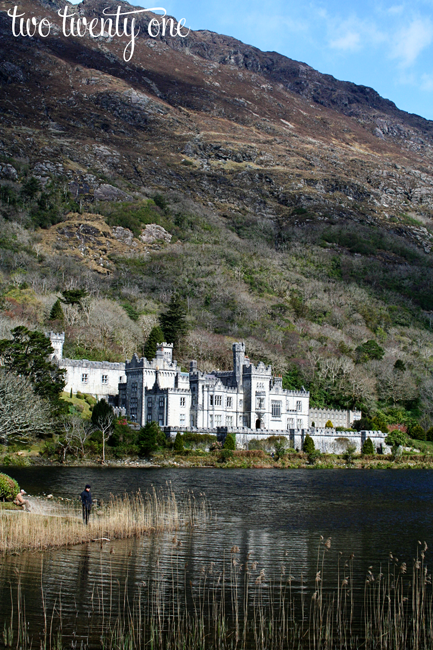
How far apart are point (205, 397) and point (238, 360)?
7.95 metres

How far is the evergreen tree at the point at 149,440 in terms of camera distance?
73.0 meters

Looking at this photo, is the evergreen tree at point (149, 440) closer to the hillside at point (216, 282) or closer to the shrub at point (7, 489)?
the hillside at point (216, 282)

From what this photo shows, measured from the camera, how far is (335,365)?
107 meters

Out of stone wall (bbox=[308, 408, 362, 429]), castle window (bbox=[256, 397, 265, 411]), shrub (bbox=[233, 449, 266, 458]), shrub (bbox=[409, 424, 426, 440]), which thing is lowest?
shrub (bbox=[233, 449, 266, 458])

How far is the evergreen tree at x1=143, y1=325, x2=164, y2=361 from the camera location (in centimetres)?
10194

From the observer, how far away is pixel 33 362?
70.0 meters

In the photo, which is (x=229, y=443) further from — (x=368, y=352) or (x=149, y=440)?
(x=368, y=352)

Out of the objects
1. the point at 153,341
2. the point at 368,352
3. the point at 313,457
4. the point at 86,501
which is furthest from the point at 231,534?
the point at 368,352

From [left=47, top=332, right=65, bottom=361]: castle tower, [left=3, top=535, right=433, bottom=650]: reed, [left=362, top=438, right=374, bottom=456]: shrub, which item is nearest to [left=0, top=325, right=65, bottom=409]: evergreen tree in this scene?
[left=47, top=332, right=65, bottom=361]: castle tower

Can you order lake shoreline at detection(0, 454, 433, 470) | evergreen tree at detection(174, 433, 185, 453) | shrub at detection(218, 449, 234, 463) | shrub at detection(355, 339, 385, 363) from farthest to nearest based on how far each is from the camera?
1. shrub at detection(355, 339, 385, 363)
2. evergreen tree at detection(174, 433, 185, 453)
3. shrub at detection(218, 449, 234, 463)
4. lake shoreline at detection(0, 454, 433, 470)

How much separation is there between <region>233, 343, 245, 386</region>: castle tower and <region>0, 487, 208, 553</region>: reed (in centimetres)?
5545

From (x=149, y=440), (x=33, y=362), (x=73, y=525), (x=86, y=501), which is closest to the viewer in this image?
(x=73, y=525)

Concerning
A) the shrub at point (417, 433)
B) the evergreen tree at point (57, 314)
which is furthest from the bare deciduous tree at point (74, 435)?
the shrub at point (417, 433)

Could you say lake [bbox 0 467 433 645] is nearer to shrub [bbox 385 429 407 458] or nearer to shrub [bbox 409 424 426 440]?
shrub [bbox 385 429 407 458]
